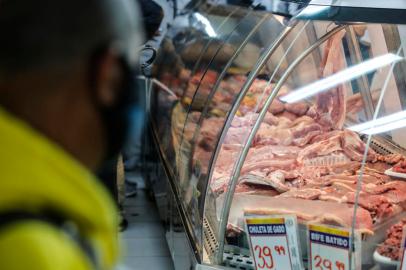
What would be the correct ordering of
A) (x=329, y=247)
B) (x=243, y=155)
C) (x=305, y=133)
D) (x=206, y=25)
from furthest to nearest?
(x=206, y=25)
(x=305, y=133)
(x=243, y=155)
(x=329, y=247)

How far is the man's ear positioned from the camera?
0.82 m

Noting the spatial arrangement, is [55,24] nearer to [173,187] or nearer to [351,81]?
[351,81]

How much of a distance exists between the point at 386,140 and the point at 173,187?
154 centimetres

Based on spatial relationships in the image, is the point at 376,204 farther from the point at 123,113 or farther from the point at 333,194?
the point at 123,113

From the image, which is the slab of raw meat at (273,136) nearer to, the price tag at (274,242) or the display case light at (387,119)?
the display case light at (387,119)

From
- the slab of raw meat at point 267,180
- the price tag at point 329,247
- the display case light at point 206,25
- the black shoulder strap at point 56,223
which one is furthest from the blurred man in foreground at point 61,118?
the display case light at point 206,25

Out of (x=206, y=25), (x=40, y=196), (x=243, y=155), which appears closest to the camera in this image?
(x=40, y=196)

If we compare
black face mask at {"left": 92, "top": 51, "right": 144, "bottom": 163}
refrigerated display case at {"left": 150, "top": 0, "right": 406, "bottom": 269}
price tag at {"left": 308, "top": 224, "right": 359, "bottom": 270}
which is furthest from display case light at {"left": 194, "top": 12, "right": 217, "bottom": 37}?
black face mask at {"left": 92, "top": 51, "right": 144, "bottom": 163}

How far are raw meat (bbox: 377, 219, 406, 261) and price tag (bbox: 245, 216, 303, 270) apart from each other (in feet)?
1.07

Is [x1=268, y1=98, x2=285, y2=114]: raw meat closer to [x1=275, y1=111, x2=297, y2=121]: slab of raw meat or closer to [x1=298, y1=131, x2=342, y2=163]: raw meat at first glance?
[x1=275, y1=111, x2=297, y2=121]: slab of raw meat

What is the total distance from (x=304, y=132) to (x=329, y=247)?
0.99 metres

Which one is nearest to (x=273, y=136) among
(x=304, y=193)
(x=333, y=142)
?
(x=333, y=142)

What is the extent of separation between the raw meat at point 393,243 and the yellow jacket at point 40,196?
6.51ft

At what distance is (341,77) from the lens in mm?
3158
